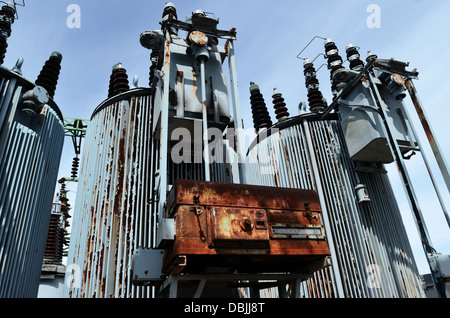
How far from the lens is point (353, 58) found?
1491cm

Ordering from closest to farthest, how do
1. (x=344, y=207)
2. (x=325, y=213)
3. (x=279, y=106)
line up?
(x=325, y=213), (x=344, y=207), (x=279, y=106)

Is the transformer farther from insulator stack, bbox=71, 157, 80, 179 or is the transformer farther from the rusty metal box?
insulator stack, bbox=71, 157, 80, 179

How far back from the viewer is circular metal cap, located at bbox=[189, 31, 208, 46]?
823cm

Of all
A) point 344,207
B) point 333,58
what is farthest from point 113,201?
point 333,58

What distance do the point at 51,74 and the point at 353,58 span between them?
1178cm

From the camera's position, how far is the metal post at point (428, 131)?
375 inches

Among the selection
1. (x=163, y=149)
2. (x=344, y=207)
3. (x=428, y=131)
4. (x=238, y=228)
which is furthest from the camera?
(x=344, y=207)

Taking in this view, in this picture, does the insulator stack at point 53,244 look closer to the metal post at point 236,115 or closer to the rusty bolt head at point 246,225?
the metal post at point 236,115

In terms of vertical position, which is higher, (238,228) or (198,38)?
(198,38)

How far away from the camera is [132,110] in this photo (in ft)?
32.4

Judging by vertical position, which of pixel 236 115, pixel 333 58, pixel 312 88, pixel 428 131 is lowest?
pixel 236 115

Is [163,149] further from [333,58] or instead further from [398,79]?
[333,58]
